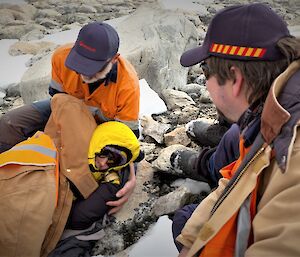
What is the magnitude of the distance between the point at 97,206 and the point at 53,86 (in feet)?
3.40

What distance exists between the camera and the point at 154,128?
3086mm

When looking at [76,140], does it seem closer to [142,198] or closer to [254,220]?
[142,198]

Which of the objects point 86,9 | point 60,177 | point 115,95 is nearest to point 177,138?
point 115,95

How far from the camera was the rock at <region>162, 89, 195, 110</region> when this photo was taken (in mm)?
3663

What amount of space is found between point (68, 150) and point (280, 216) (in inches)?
51.1

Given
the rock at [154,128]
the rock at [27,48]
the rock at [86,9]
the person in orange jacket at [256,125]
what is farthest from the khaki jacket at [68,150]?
the rock at [86,9]

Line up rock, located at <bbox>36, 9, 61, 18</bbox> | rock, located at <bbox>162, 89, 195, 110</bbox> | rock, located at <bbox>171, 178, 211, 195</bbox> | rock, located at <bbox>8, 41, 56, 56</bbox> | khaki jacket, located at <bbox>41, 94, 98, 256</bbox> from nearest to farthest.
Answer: khaki jacket, located at <bbox>41, 94, 98, 256</bbox>, rock, located at <bbox>171, 178, 211, 195</bbox>, rock, located at <bbox>162, 89, 195, 110</bbox>, rock, located at <bbox>8, 41, 56, 56</bbox>, rock, located at <bbox>36, 9, 61, 18</bbox>

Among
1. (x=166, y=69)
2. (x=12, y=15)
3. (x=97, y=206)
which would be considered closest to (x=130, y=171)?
(x=97, y=206)

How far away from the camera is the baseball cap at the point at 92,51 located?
206 centimetres

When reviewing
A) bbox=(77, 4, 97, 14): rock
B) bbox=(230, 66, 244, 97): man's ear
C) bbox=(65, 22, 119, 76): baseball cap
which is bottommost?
bbox=(77, 4, 97, 14): rock

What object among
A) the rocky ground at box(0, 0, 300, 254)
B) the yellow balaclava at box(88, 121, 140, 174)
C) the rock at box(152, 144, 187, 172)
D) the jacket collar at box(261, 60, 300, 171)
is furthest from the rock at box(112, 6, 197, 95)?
the jacket collar at box(261, 60, 300, 171)

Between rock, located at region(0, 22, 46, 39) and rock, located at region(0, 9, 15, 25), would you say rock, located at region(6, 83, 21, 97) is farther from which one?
rock, located at region(0, 9, 15, 25)

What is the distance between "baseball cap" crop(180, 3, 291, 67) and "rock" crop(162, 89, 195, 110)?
2.44 metres

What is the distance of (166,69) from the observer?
13.7 ft
